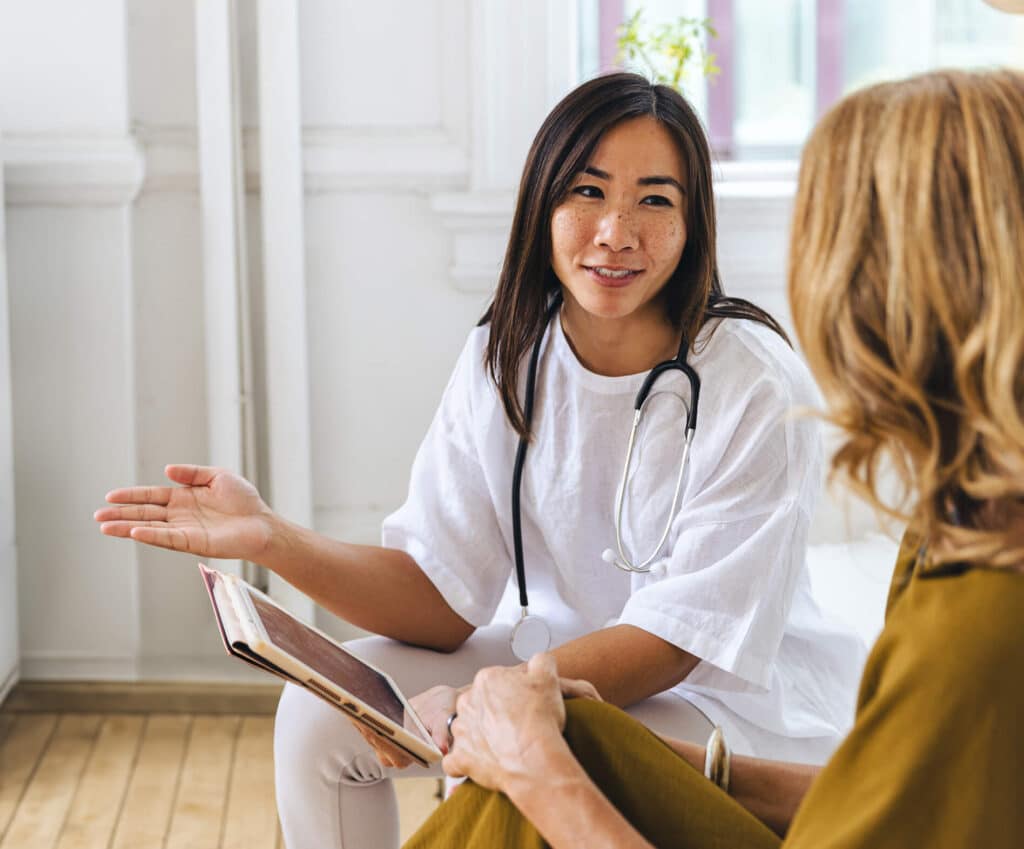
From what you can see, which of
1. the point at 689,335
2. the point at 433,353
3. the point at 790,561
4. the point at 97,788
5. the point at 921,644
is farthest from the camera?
the point at 433,353

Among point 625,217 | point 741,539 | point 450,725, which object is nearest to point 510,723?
point 450,725

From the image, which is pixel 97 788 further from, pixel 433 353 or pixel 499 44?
pixel 499 44

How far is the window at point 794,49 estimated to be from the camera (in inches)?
111

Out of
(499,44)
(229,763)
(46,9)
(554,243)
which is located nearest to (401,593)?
(554,243)

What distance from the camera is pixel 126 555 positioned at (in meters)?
2.66

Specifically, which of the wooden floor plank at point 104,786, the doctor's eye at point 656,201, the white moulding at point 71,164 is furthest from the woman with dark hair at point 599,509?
the white moulding at point 71,164

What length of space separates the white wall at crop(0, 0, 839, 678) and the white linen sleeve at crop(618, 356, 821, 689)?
3.43ft

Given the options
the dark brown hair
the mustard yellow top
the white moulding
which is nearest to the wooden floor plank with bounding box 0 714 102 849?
the white moulding

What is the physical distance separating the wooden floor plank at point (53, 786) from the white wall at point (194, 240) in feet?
0.44

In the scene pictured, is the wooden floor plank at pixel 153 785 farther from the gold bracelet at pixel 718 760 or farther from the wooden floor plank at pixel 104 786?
the gold bracelet at pixel 718 760

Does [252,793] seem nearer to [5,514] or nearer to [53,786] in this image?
[53,786]

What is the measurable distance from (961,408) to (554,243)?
86 cm

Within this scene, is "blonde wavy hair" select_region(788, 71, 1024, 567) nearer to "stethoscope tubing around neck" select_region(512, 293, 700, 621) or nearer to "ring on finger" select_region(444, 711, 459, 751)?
"ring on finger" select_region(444, 711, 459, 751)

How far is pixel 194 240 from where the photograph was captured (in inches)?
102
